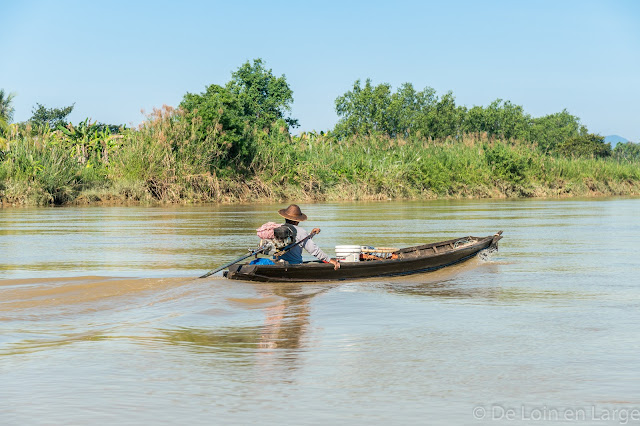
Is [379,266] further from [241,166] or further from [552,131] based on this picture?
[552,131]

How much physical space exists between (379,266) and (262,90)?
56258 millimetres

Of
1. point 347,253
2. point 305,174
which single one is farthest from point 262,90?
point 347,253

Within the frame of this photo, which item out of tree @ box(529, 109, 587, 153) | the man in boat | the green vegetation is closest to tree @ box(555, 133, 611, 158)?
tree @ box(529, 109, 587, 153)

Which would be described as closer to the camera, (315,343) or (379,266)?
(315,343)

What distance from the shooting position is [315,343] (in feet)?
25.8

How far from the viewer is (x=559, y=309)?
990 cm

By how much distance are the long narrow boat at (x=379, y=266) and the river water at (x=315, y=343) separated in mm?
184

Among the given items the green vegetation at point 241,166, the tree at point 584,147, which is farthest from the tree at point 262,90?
the tree at point 584,147

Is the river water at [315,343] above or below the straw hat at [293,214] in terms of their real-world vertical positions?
below

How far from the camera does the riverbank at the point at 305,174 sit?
3578 centimetres

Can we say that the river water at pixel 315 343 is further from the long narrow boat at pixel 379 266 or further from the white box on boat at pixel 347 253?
the white box on boat at pixel 347 253

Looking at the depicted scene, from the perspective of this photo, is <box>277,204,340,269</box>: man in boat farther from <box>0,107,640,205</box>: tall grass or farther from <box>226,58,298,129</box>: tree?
<box>226,58,298,129</box>: tree

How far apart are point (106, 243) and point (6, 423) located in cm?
1395

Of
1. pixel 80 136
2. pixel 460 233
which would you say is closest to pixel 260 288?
pixel 460 233
